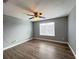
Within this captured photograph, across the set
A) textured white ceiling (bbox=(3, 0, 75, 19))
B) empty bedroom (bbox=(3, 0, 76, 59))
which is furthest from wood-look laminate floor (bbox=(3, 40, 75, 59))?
textured white ceiling (bbox=(3, 0, 75, 19))

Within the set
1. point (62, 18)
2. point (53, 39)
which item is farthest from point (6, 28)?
point (62, 18)

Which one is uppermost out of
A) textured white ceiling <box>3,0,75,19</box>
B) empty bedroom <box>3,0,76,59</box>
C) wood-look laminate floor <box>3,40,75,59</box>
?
textured white ceiling <box>3,0,75,19</box>

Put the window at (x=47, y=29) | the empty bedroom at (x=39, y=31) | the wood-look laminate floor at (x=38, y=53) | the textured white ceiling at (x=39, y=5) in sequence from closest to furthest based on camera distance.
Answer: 1. the textured white ceiling at (x=39, y=5)
2. the wood-look laminate floor at (x=38, y=53)
3. the empty bedroom at (x=39, y=31)
4. the window at (x=47, y=29)

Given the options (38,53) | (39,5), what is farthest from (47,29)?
(39,5)

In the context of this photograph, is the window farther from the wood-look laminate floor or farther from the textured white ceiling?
the textured white ceiling

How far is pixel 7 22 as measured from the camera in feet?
13.1

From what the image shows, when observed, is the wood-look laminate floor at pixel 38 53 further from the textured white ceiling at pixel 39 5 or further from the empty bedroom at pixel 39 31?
the textured white ceiling at pixel 39 5

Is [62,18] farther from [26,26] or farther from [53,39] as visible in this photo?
[26,26]

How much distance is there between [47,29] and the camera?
6047 mm

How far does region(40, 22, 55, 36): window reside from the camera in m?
5.60

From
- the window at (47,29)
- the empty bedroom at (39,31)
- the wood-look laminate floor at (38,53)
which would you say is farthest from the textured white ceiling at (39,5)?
the window at (47,29)

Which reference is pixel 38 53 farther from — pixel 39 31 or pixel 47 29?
pixel 39 31

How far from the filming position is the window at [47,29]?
560 cm

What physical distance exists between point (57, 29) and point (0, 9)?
16.8 feet
